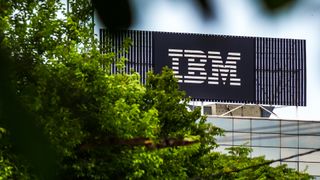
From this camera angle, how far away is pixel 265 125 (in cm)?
4834

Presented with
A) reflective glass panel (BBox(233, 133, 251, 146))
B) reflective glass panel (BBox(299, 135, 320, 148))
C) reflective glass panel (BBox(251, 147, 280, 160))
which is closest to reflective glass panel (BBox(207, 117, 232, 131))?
reflective glass panel (BBox(233, 133, 251, 146))

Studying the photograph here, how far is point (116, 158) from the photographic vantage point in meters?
11.5

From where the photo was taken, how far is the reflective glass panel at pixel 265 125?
4831 cm

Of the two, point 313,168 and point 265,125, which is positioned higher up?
point 265,125

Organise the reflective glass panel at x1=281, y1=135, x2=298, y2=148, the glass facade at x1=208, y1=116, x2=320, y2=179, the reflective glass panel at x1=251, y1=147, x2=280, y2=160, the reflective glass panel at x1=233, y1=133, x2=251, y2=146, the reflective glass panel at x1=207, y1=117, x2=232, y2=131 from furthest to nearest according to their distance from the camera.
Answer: the reflective glass panel at x1=281, y1=135, x2=298, y2=148 → the reflective glass panel at x1=251, y1=147, x2=280, y2=160 → the reflective glass panel at x1=207, y1=117, x2=232, y2=131 → the glass facade at x1=208, y1=116, x2=320, y2=179 → the reflective glass panel at x1=233, y1=133, x2=251, y2=146

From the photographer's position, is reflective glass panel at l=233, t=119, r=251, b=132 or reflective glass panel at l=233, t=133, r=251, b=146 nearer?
reflective glass panel at l=233, t=133, r=251, b=146

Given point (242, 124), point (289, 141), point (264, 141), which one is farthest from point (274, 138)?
point (242, 124)

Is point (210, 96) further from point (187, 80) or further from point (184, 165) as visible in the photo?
point (184, 165)

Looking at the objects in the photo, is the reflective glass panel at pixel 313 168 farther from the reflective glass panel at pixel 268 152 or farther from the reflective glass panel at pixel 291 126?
the reflective glass panel at pixel 291 126

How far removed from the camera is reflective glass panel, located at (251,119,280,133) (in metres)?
48.3

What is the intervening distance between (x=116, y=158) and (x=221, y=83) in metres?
40.7

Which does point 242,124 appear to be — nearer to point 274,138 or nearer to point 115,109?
point 274,138

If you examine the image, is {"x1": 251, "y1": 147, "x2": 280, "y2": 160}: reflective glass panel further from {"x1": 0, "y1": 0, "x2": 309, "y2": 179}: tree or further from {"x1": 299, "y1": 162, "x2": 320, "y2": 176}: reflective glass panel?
{"x1": 0, "y1": 0, "x2": 309, "y2": 179}: tree

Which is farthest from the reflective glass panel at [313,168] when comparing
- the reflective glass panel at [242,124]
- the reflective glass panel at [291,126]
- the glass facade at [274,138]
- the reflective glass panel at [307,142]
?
the reflective glass panel at [242,124]
